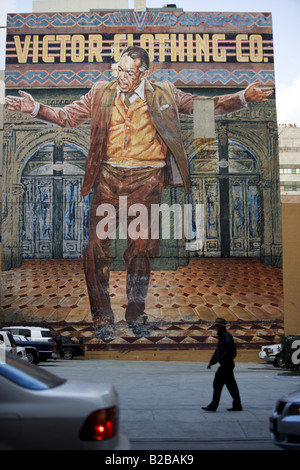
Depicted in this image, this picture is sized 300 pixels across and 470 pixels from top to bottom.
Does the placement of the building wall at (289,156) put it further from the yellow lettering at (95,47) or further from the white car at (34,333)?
the white car at (34,333)

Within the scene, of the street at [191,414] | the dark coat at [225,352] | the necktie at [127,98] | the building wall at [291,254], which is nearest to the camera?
the street at [191,414]

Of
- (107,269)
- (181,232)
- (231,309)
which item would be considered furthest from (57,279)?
(231,309)

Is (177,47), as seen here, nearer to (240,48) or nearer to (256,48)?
(240,48)

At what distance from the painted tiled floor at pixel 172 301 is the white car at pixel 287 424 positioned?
17156 millimetres

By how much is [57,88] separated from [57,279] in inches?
337

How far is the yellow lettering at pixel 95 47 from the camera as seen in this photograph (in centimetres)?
2620

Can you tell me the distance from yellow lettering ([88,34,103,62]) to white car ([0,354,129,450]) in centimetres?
2299

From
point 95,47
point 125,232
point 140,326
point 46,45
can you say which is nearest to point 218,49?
point 95,47

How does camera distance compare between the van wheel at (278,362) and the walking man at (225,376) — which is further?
the van wheel at (278,362)

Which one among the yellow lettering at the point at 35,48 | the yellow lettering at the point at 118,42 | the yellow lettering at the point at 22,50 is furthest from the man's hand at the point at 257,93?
the yellow lettering at the point at 22,50

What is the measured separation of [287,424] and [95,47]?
22706mm

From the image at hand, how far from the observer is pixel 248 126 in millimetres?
25906

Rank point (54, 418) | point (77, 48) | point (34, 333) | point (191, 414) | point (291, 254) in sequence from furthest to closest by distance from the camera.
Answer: point (77, 48) → point (291, 254) → point (34, 333) → point (191, 414) → point (54, 418)

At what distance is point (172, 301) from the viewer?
24.3 metres
